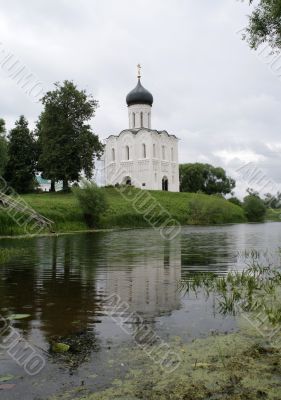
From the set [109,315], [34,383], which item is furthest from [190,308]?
[34,383]

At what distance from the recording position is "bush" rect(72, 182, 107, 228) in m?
45.4

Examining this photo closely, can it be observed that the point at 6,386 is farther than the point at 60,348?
No

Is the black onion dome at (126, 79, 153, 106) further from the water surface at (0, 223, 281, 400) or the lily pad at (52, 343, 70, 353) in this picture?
the lily pad at (52, 343, 70, 353)

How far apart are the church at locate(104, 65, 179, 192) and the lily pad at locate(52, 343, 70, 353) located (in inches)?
3045

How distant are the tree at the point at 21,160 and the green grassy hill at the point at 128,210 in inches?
323

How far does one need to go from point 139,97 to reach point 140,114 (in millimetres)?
3223

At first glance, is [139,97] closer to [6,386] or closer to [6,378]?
[6,378]

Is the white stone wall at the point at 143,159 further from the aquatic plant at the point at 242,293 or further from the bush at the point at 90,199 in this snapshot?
the aquatic plant at the point at 242,293

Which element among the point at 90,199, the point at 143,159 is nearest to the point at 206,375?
the point at 90,199

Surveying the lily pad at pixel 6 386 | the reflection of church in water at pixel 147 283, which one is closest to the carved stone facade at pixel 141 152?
the reflection of church in water at pixel 147 283

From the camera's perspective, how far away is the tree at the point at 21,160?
68500 millimetres

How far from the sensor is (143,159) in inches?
3342

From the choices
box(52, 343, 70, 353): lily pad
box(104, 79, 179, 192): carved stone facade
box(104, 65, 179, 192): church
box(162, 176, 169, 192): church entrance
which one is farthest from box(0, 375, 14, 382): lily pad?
box(162, 176, 169, 192): church entrance

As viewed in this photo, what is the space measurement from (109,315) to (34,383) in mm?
3123
